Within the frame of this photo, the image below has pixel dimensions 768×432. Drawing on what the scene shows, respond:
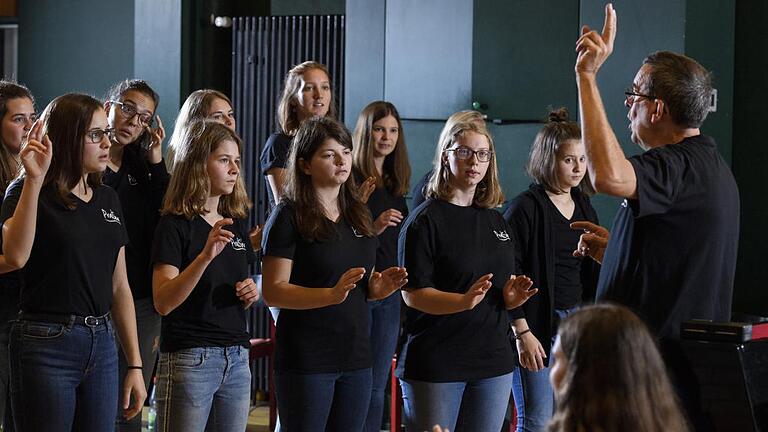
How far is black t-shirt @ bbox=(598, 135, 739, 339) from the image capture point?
8.71 feet

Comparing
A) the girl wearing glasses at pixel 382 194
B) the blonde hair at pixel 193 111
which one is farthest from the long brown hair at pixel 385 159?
the blonde hair at pixel 193 111

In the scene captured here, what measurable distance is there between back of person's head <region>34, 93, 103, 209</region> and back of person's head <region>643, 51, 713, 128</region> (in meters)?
1.53

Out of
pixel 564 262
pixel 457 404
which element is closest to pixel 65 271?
pixel 457 404

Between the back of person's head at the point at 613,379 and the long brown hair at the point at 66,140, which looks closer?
the back of person's head at the point at 613,379

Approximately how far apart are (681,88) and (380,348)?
1730 millimetres

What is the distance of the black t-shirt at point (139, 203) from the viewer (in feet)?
12.4

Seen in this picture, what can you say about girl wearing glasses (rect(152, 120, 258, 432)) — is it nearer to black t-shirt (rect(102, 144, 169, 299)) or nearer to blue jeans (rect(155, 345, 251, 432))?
blue jeans (rect(155, 345, 251, 432))

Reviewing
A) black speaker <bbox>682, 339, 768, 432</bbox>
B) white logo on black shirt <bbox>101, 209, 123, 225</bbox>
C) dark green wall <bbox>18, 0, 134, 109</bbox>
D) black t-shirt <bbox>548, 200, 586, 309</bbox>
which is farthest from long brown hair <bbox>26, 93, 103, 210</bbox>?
dark green wall <bbox>18, 0, 134, 109</bbox>

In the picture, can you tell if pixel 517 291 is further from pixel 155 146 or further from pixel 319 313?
pixel 155 146

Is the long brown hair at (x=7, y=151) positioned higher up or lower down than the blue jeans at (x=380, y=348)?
higher up

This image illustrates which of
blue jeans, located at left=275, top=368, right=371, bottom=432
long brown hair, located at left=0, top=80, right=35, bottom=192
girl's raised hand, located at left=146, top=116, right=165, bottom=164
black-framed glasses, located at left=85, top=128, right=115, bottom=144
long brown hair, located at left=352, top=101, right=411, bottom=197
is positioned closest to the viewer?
black-framed glasses, located at left=85, top=128, right=115, bottom=144

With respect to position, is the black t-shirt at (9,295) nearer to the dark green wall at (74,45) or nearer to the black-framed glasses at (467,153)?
the black-framed glasses at (467,153)

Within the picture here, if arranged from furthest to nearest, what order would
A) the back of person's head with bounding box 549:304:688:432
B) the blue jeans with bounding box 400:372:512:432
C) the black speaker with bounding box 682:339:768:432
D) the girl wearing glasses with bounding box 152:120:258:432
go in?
the blue jeans with bounding box 400:372:512:432
the girl wearing glasses with bounding box 152:120:258:432
the black speaker with bounding box 682:339:768:432
the back of person's head with bounding box 549:304:688:432

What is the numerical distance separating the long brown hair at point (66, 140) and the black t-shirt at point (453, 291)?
3.49ft
